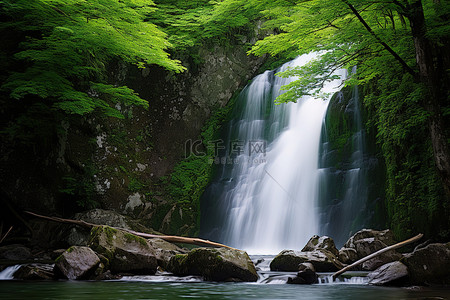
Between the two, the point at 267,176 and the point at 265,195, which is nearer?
the point at 265,195

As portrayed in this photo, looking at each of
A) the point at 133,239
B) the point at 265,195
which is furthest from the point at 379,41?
the point at 265,195

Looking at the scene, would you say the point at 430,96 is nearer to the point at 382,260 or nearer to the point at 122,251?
the point at 382,260

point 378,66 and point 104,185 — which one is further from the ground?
point 378,66

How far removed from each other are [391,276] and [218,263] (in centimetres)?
301

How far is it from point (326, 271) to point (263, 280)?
5.49 ft

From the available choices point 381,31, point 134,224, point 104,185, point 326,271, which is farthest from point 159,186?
point 381,31

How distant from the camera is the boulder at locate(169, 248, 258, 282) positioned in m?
7.24

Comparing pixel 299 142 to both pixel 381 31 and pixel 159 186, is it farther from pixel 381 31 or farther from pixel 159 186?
pixel 381 31

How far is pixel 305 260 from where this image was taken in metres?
8.21

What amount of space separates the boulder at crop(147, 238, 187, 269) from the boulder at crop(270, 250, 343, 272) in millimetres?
2343

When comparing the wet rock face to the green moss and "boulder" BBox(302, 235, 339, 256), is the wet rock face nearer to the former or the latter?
the green moss

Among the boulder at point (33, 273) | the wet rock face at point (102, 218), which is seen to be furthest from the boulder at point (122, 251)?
the wet rock face at point (102, 218)

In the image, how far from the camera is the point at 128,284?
21.6ft

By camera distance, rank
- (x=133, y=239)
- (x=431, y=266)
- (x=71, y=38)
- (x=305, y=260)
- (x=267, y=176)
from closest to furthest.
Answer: (x=431, y=266) → (x=133, y=239) → (x=305, y=260) → (x=71, y=38) → (x=267, y=176)
